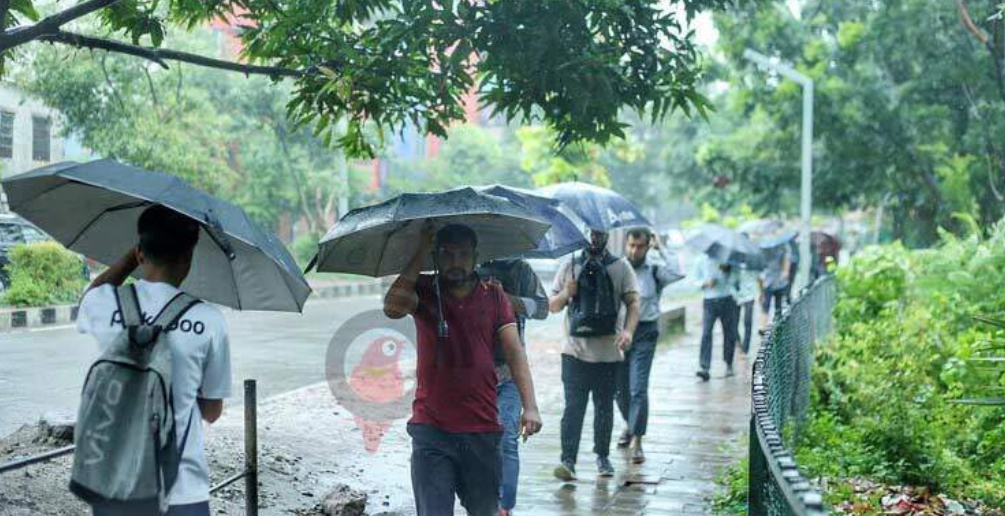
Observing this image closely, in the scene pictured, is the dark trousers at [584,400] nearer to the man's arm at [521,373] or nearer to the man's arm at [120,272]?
the man's arm at [521,373]

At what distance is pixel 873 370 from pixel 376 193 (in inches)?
1334

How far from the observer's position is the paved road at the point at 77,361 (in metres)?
9.86

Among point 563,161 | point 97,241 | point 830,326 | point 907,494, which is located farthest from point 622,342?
point 563,161

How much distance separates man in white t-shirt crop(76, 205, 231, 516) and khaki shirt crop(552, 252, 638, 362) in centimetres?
472

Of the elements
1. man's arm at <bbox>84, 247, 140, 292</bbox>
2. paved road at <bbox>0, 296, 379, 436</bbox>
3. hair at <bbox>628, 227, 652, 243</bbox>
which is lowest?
paved road at <bbox>0, 296, 379, 436</bbox>

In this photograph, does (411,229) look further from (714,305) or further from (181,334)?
(714,305)

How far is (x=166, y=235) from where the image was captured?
142 inches

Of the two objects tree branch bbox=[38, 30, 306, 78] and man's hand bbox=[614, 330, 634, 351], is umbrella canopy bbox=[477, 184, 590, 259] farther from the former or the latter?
tree branch bbox=[38, 30, 306, 78]

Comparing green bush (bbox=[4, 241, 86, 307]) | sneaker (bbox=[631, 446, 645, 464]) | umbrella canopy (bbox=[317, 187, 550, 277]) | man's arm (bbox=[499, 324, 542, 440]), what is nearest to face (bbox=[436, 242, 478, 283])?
umbrella canopy (bbox=[317, 187, 550, 277])

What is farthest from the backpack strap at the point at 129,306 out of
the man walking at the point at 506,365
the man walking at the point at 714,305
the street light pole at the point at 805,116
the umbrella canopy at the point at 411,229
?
the street light pole at the point at 805,116

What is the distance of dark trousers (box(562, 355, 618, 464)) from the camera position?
8.11 metres

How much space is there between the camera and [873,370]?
397 inches

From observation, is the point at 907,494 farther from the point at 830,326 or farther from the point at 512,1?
the point at 830,326

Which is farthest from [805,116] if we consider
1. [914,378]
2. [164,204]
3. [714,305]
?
[164,204]
